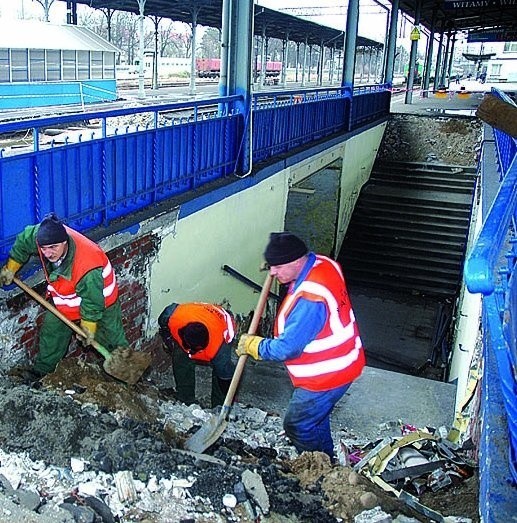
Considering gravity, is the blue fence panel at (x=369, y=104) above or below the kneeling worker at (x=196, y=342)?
above

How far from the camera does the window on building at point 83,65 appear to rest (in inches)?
710

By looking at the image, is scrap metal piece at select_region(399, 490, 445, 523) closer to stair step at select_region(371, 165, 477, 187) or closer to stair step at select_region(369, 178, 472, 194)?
stair step at select_region(369, 178, 472, 194)

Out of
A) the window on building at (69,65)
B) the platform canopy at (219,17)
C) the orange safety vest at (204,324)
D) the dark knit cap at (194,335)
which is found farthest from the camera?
the platform canopy at (219,17)

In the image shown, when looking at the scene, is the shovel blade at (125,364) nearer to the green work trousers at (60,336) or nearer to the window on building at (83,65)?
the green work trousers at (60,336)

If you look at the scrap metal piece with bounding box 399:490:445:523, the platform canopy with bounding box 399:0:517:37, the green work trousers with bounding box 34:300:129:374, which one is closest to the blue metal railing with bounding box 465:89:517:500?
the scrap metal piece with bounding box 399:490:445:523

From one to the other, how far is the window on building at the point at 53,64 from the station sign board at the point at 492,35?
26453 millimetres

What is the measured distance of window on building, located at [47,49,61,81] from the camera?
16.9m

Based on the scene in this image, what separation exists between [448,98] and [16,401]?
29.9 metres

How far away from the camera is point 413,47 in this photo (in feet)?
69.3

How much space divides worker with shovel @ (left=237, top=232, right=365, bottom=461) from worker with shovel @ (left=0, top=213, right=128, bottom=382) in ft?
3.95

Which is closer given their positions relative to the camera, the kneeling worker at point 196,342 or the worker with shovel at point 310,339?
the worker with shovel at point 310,339

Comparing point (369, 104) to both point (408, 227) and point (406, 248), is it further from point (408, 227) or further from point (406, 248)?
point (406, 248)

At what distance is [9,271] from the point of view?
4.17 metres

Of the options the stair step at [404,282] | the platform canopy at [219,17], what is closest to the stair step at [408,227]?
the stair step at [404,282]
